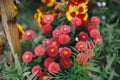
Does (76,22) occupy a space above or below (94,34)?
above

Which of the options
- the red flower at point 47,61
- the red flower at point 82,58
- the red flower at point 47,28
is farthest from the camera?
the red flower at point 47,28

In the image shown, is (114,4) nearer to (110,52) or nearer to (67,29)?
(110,52)

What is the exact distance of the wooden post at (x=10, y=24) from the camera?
2.34 metres

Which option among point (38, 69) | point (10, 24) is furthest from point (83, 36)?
point (10, 24)

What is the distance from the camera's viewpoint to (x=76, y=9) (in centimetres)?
245

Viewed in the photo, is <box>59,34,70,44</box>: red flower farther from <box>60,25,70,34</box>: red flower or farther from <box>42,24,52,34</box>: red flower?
<box>42,24,52,34</box>: red flower

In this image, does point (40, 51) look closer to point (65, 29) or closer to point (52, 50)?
point (52, 50)

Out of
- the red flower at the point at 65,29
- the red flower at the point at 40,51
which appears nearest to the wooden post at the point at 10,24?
the red flower at the point at 40,51

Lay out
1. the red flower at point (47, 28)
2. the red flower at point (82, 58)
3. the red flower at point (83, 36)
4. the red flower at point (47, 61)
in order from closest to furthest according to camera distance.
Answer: the red flower at point (82, 58)
the red flower at point (47, 61)
the red flower at point (83, 36)
the red flower at point (47, 28)

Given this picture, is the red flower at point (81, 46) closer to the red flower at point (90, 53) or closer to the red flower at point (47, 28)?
the red flower at point (90, 53)

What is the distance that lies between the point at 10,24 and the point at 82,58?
1.95 feet

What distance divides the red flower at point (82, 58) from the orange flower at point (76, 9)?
37 cm

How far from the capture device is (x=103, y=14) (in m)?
2.96

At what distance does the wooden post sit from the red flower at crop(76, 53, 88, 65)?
51cm
